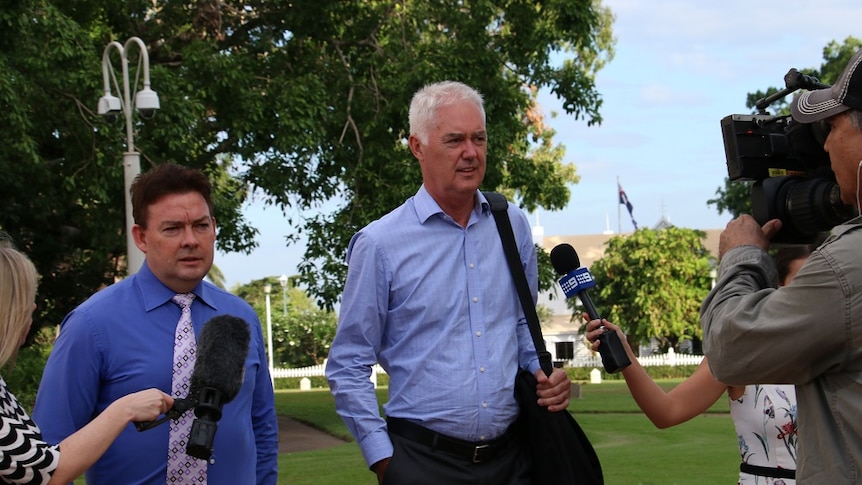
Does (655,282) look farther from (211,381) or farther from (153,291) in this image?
(211,381)

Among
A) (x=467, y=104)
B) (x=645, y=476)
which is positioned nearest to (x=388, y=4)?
(x=645, y=476)

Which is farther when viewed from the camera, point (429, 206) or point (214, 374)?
point (429, 206)

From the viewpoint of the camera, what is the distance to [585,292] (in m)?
4.47

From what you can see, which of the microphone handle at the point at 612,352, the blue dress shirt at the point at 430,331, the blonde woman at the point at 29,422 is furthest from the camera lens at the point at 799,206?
the blonde woman at the point at 29,422

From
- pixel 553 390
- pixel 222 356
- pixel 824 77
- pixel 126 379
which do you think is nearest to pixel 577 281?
pixel 553 390

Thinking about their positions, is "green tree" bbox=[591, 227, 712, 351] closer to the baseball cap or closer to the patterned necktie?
the patterned necktie

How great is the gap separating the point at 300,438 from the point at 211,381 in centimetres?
1912

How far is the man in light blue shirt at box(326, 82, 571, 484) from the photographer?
14.7 feet

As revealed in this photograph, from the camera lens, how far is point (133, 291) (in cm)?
420

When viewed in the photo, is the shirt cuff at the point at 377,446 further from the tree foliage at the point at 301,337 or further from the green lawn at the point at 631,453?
the tree foliage at the point at 301,337

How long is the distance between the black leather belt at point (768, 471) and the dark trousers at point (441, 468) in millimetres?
1048

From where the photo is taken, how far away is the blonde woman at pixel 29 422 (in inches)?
129

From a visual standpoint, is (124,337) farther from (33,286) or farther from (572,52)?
(572,52)

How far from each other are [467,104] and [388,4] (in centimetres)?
1626
